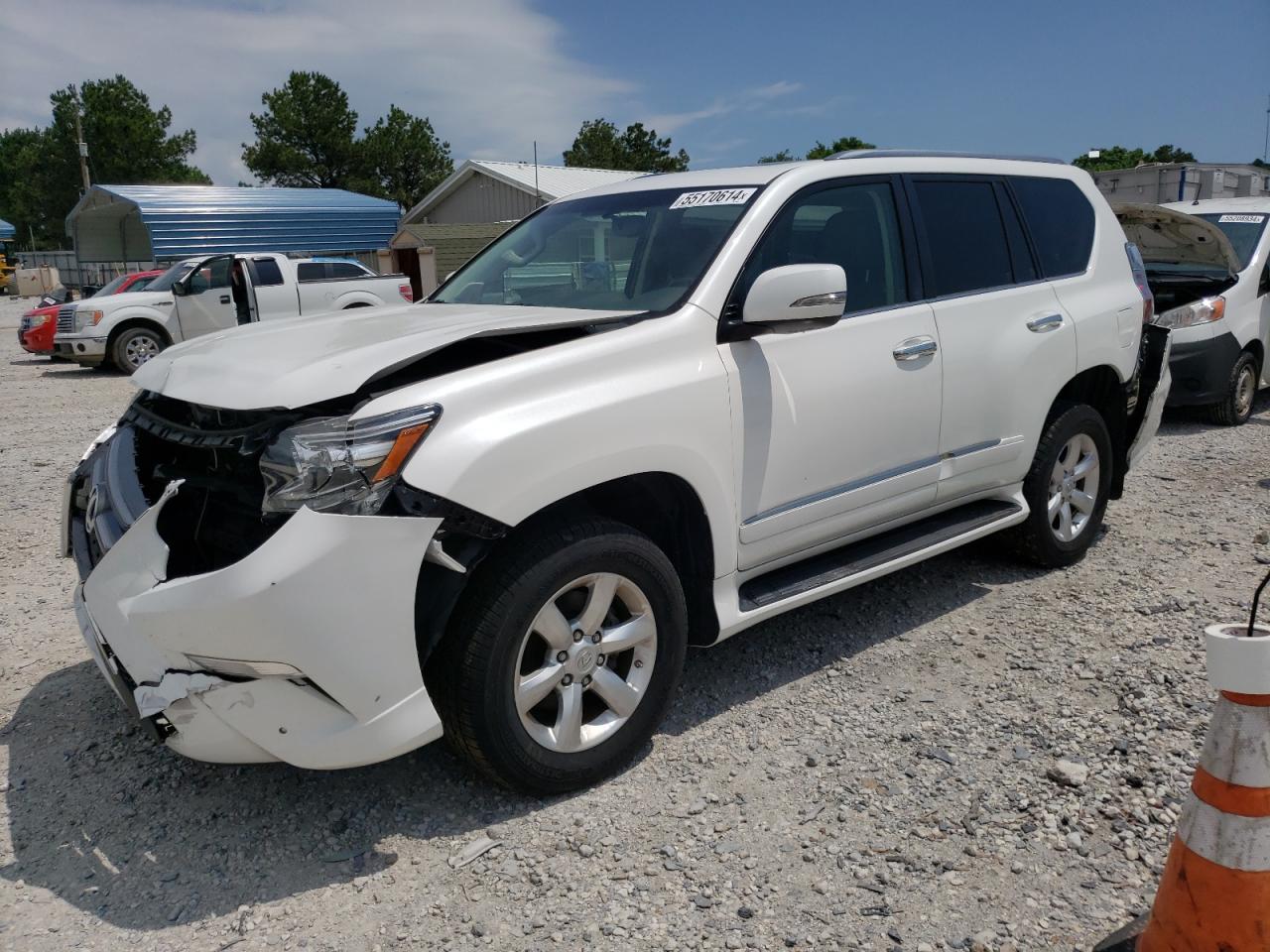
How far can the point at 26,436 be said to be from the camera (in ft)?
30.2

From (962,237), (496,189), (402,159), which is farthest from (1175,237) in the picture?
(402,159)

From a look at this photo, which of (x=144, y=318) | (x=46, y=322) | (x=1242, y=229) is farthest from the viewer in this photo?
(x=46, y=322)

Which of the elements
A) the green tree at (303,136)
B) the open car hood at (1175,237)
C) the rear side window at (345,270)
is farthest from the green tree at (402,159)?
the open car hood at (1175,237)

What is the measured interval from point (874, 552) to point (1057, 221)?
208cm

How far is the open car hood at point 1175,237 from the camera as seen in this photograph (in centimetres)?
843

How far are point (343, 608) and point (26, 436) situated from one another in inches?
334

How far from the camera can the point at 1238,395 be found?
334 inches

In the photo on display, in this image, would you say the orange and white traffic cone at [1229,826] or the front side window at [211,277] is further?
the front side window at [211,277]

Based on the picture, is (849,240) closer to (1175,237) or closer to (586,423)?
(586,423)

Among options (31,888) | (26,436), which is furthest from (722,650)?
(26,436)

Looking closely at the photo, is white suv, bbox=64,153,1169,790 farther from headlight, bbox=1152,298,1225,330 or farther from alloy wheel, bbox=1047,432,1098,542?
headlight, bbox=1152,298,1225,330

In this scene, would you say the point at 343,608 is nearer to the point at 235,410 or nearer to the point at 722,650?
the point at 235,410

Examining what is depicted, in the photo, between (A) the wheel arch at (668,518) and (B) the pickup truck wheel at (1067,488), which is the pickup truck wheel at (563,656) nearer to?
(A) the wheel arch at (668,518)

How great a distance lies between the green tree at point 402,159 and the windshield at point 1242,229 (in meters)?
56.5
